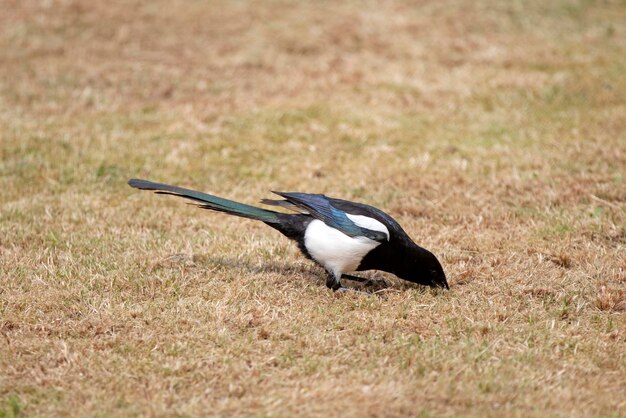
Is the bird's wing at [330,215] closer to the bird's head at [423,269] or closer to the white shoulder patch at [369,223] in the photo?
the white shoulder patch at [369,223]

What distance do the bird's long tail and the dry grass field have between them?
0.39 m

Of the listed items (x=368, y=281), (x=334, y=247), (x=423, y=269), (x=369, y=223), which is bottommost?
(x=368, y=281)

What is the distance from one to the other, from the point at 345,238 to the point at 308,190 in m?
2.35

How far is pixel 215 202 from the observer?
16.6 ft

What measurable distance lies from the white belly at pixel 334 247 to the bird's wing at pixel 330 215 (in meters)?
0.03

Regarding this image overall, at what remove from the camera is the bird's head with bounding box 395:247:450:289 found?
16.3ft

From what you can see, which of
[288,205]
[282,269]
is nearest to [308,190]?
[282,269]

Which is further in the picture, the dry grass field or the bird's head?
the bird's head

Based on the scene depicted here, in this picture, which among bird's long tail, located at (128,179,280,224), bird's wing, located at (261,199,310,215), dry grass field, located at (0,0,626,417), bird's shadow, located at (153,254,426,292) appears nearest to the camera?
dry grass field, located at (0,0,626,417)

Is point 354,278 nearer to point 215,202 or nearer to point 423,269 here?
point 423,269

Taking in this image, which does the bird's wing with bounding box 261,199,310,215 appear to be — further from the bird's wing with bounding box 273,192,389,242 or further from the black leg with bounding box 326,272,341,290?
the black leg with bounding box 326,272,341,290

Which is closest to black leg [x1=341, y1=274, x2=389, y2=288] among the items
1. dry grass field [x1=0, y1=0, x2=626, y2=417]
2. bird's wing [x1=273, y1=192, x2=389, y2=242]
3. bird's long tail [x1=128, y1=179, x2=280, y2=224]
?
dry grass field [x1=0, y1=0, x2=626, y2=417]

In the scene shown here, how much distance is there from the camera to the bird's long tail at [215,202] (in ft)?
16.5

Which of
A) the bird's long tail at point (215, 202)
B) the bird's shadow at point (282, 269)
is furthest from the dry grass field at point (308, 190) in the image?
the bird's long tail at point (215, 202)
